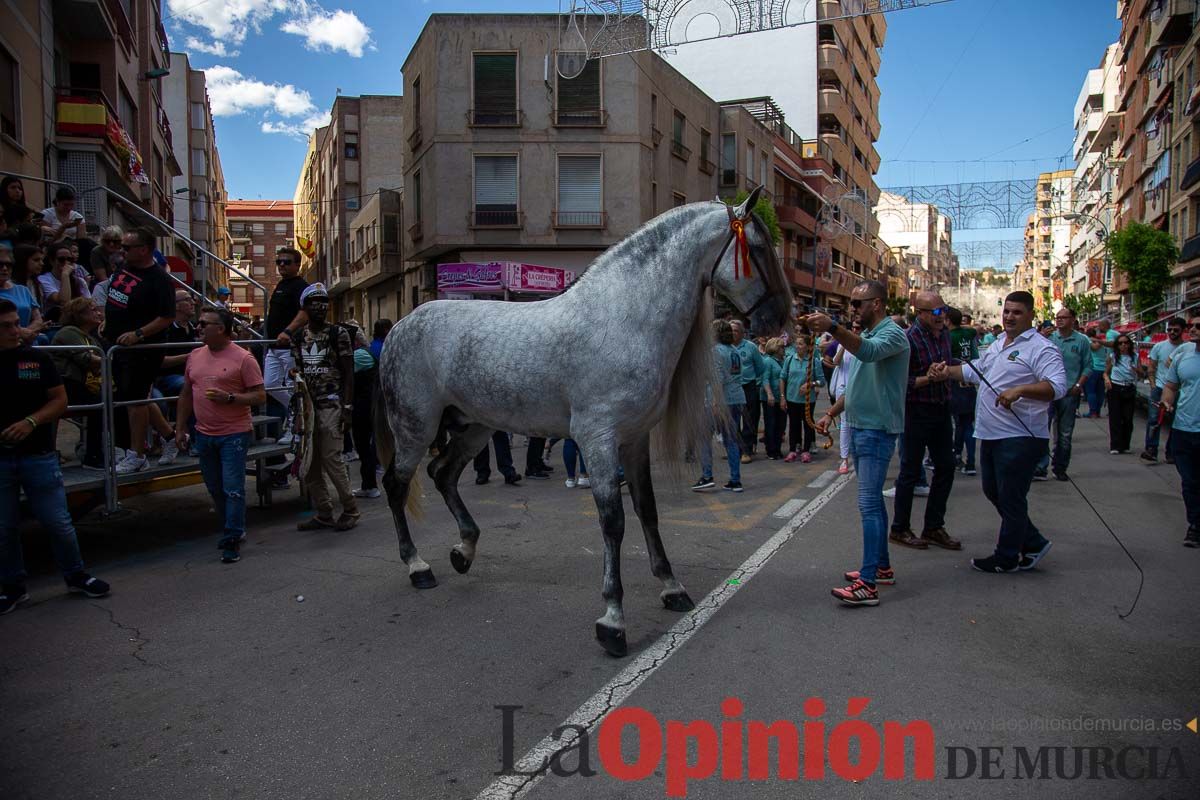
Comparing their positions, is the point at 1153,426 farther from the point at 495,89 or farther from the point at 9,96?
the point at 495,89

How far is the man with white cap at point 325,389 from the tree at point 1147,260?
33070 millimetres

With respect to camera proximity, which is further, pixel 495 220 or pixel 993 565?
pixel 495 220

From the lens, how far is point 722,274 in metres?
4.36

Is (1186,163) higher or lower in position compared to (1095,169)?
lower

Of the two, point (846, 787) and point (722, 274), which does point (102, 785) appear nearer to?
point (846, 787)

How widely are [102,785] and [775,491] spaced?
7053mm

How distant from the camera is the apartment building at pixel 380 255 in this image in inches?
1289

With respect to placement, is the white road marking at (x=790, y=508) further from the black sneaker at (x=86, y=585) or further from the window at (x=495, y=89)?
the window at (x=495, y=89)

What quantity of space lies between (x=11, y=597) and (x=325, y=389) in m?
2.68

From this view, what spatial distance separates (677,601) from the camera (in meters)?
4.63

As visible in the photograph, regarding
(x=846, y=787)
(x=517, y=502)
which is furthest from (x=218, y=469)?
(x=846, y=787)

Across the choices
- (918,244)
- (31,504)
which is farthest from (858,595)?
(918,244)

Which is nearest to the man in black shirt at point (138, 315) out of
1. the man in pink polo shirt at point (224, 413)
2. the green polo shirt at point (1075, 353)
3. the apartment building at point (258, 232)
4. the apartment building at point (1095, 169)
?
the man in pink polo shirt at point (224, 413)

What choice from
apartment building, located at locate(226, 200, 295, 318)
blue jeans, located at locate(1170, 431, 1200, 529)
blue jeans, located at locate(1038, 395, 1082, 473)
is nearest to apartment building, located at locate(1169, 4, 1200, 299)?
blue jeans, located at locate(1038, 395, 1082, 473)
